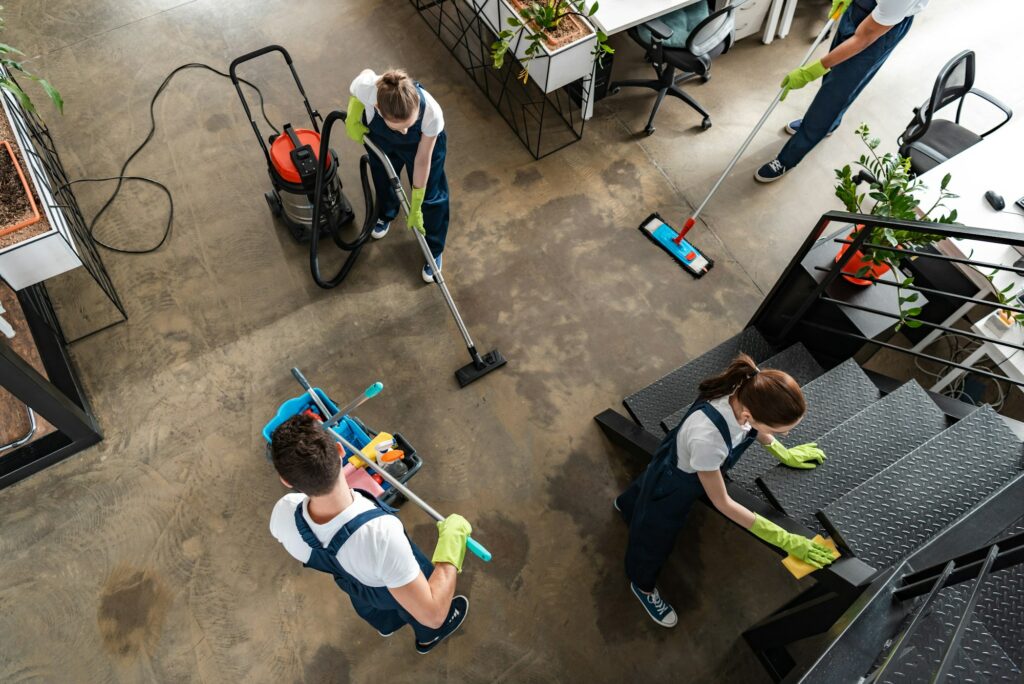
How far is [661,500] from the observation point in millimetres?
2365

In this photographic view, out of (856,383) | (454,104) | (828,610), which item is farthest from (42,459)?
(856,383)

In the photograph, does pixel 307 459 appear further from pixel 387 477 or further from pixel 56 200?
pixel 56 200

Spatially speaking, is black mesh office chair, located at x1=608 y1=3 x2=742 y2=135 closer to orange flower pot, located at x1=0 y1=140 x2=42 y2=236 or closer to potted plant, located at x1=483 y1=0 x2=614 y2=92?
potted plant, located at x1=483 y1=0 x2=614 y2=92

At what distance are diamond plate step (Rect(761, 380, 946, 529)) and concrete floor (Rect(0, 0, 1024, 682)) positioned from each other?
2.24 ft

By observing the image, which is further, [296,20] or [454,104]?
[296,20]

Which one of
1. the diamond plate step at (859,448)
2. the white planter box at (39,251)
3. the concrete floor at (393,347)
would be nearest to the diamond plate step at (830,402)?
the diamond plate step at (859,448)

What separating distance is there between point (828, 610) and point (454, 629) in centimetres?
147

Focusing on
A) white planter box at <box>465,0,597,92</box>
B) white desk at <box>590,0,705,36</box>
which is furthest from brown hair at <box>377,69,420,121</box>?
white desk at <box>590,0,705,36</box>

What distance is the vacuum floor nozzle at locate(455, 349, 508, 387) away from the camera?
3.37m

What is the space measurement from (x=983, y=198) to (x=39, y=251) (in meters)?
4.22

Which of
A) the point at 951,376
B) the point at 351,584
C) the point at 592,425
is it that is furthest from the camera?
the point at 592,425

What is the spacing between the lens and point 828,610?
2195 millimetres

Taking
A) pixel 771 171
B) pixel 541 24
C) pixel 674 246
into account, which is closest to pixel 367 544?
pixel 674 246

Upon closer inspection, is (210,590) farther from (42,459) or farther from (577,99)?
(577,99)
